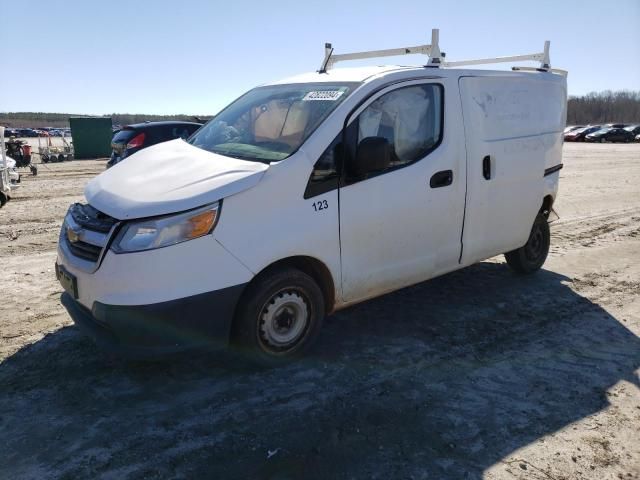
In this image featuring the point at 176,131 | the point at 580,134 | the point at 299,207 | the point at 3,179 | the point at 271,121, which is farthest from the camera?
the point at 580,134

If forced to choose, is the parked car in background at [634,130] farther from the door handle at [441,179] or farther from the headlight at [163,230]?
the headlight at [163,230]

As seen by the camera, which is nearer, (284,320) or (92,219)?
(92,219)

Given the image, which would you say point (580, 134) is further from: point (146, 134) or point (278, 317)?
point (278, 317)

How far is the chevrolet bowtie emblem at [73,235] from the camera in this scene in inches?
135

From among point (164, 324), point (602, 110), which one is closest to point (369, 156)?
point (164, 324)

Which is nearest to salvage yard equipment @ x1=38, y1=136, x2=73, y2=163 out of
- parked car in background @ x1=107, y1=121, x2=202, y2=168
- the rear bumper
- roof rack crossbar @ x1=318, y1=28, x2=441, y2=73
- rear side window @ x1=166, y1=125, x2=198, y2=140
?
parked car in background @ x1=107, y1=121, x2=202, y2=168

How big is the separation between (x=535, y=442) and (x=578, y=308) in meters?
2.47

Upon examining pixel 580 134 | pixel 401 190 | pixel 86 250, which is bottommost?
pixel 580 134

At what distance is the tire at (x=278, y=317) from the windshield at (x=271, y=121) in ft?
2.83

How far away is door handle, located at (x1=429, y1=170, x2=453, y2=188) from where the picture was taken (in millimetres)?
Answer: 4195

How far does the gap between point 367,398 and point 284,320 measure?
806mm

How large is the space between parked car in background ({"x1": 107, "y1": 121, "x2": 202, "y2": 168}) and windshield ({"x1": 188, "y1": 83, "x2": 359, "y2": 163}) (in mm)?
7160

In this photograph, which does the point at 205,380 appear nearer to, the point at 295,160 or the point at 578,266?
the point at 295,160

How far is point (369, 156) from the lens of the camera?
3.64m
